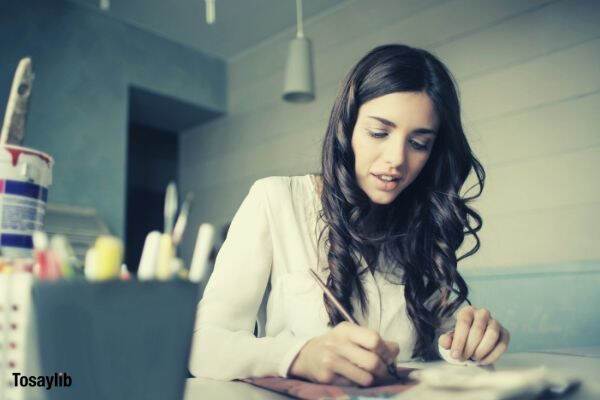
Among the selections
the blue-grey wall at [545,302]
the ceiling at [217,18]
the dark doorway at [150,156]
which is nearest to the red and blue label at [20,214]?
the blue-grey wall at [545,302]

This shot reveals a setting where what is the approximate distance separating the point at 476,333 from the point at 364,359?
0.30 m

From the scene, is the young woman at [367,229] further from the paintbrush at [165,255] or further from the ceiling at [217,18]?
the ceiling at [217,18]

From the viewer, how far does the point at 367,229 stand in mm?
1186

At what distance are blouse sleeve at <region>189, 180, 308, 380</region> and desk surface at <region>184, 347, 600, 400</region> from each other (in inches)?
2.1

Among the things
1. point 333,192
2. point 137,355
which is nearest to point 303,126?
point 333,192

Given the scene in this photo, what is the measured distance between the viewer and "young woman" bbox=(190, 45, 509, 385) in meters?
1.04

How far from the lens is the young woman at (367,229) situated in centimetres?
104

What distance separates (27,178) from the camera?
1.67 ft

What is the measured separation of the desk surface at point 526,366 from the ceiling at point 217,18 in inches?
117

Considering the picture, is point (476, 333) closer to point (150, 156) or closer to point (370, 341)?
point (370, 341)

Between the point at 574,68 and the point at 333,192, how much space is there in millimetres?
1826

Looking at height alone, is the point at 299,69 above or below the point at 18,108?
above

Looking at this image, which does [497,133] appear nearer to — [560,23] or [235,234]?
[560,23]

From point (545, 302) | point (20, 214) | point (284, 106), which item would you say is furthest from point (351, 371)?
point (284, 106)
